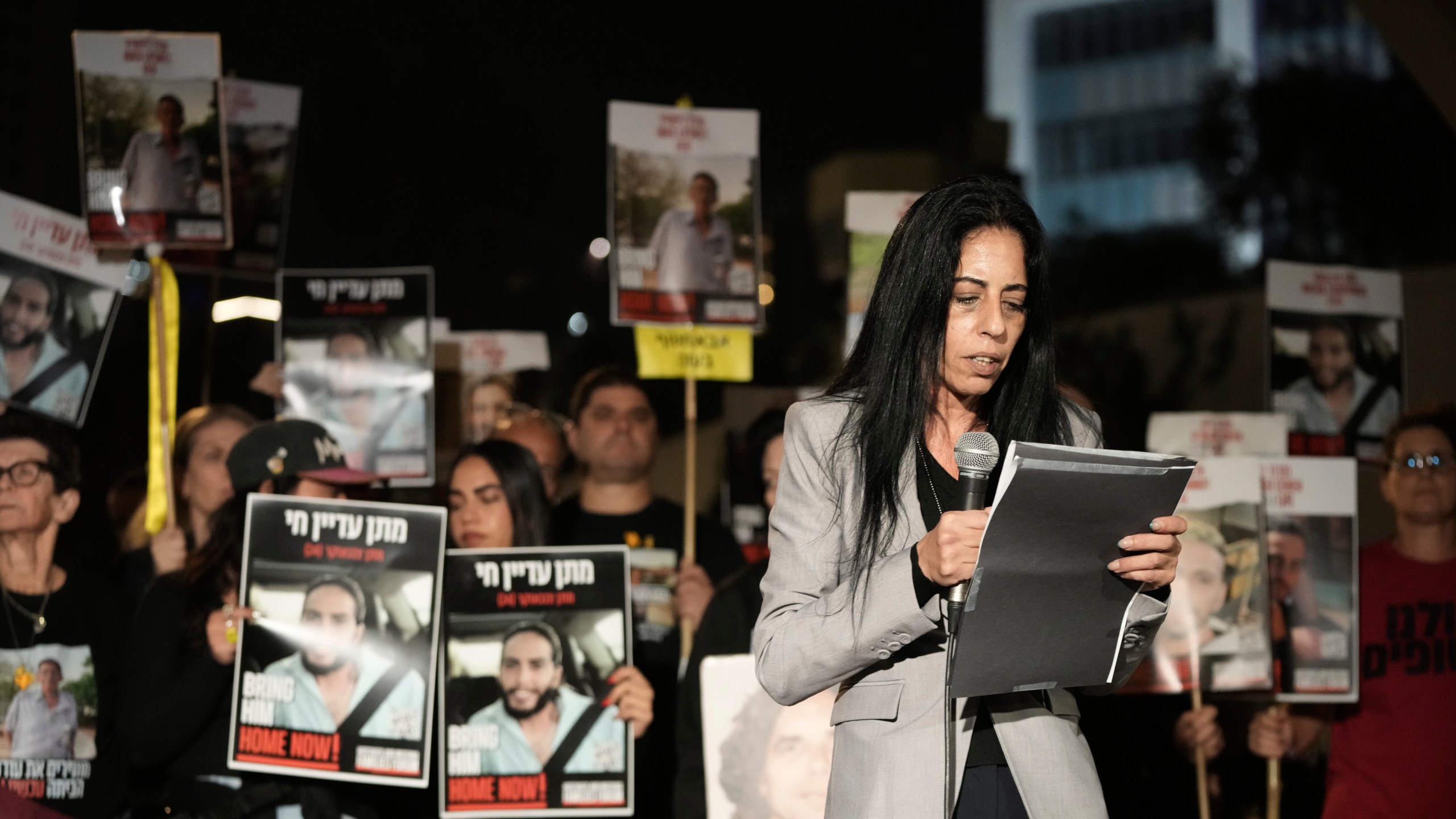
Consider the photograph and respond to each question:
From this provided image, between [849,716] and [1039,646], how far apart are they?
0.32 meters

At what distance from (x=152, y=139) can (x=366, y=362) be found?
3.44 feet

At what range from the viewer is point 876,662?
6.92ft

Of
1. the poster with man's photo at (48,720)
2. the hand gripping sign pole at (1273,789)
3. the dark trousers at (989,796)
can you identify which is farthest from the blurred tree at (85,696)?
the hand gripping sign pole at (1273,789)

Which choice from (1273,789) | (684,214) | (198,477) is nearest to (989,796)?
(1273,789)

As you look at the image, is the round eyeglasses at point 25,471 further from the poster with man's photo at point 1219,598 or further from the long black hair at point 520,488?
the poster with man's photo at point 1219,598

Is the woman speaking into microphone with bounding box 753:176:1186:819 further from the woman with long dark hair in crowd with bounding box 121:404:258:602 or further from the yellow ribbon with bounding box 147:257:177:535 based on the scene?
the woman with long dark hair in crowd with bounding box 121:404:258:602

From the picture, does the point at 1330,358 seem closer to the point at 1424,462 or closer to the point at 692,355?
the point at 1424,462

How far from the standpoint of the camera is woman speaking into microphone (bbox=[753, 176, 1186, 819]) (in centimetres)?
205

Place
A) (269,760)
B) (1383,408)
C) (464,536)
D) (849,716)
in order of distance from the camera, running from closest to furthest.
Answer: (849,716)
(269,760)
(464,536)
(1383,408)

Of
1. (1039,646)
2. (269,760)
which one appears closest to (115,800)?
(269,760)

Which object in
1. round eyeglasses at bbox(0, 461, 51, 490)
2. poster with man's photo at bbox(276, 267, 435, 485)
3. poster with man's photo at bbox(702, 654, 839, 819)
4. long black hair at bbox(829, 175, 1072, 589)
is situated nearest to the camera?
long black hair at bbox(829, 175, 1072, 589)

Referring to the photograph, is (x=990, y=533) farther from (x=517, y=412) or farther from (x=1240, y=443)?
(x=517, y=412)

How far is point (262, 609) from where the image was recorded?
3822 millimetres

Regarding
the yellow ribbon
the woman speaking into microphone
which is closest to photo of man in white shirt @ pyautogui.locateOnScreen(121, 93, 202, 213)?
the yellow ribbon
